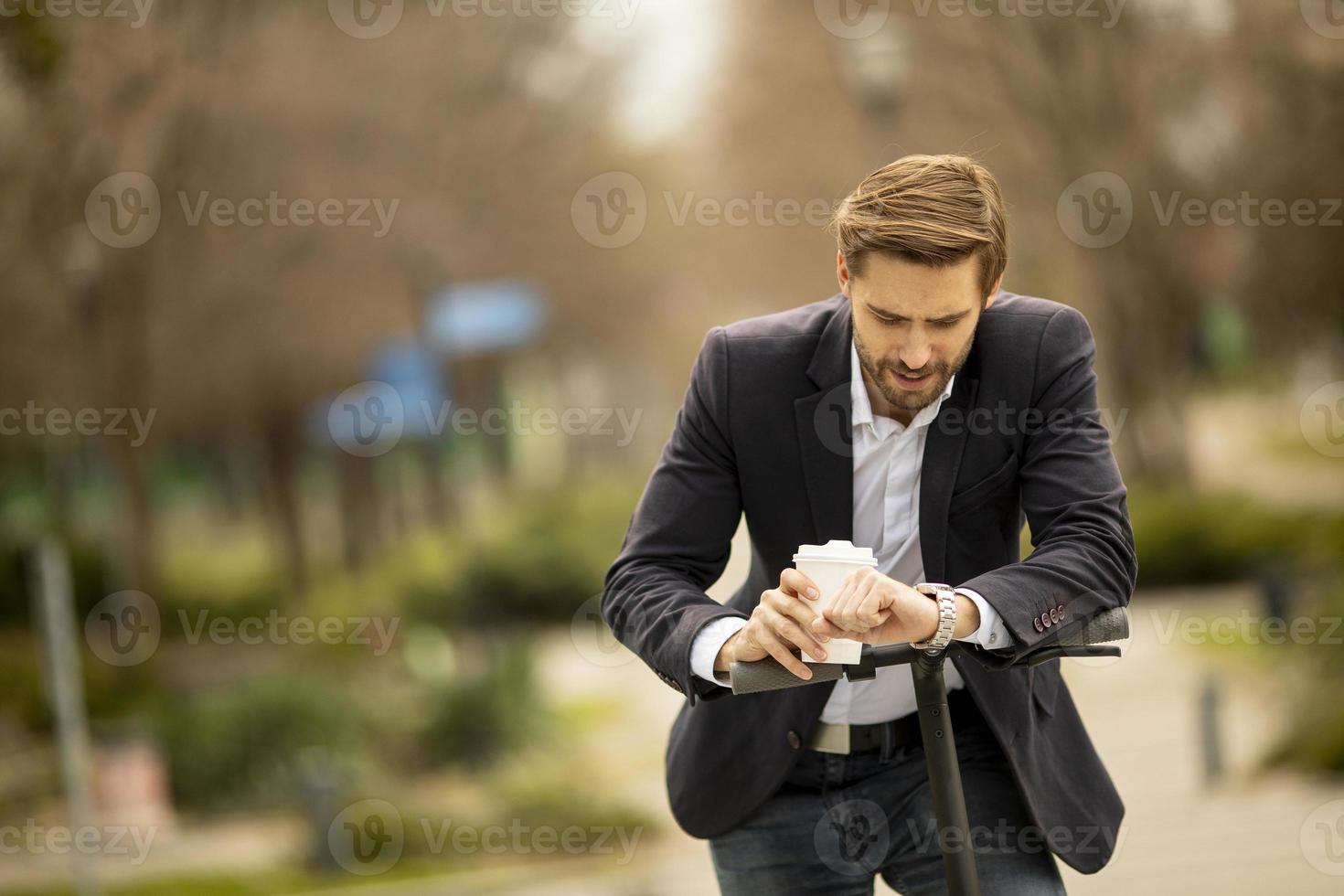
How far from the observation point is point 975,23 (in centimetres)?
1870

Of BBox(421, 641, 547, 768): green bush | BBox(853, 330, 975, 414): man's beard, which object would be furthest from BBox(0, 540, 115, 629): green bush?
BBox(853, 330, 975, 414): man's beard

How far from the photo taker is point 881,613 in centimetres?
225

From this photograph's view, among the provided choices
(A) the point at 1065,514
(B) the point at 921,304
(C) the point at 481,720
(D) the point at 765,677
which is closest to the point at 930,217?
(B) the point at 921,304

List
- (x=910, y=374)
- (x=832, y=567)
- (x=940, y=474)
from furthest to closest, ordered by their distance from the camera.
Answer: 1. (x=940, y=474)
2. (x=910, y=374)
3. (x=832, y=567)

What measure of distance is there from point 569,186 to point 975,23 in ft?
22.6

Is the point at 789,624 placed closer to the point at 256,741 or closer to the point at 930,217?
the point at 930,217

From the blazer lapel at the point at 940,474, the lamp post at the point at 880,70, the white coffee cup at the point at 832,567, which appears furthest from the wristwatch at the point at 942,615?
the lamp post at the point at 880,70

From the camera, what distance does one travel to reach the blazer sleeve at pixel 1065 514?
2352 mm

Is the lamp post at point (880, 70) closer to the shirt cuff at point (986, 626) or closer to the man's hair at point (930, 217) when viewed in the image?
the man's hair at point (930, 217)

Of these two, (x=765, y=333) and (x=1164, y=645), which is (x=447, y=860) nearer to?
(x=1164, y=645)

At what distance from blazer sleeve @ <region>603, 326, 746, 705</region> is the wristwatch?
0.36 m

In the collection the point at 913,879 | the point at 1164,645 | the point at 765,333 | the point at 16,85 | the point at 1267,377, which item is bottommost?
the point at 1164,645

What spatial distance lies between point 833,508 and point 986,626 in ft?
1.40

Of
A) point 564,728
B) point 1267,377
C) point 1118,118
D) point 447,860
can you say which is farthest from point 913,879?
point 1267,377
